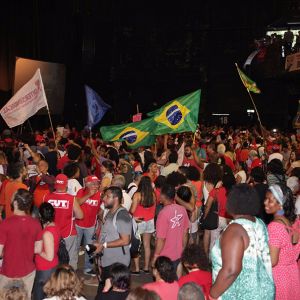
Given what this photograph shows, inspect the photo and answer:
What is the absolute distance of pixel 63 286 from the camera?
187 inches

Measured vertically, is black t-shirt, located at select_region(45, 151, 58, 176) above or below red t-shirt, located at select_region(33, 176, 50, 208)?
below

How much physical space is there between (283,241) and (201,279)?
735 millimetres

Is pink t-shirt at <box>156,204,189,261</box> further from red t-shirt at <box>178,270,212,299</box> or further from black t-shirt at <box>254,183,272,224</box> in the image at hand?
red t-shirt at <box>178,270,212,299</box>

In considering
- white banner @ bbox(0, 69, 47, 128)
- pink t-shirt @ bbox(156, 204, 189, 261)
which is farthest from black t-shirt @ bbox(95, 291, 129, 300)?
white banner @ bbox(0, 69, 47, 128)

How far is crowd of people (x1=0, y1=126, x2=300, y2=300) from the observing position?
14.7 ft

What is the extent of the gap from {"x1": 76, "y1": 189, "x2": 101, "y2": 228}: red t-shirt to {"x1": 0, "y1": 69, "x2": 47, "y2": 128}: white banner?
3.77 meters

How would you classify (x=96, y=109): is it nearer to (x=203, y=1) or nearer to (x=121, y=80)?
(x=121, y=80)

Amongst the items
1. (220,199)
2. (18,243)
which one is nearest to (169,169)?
(220,199)

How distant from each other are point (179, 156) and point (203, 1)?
2293 cm

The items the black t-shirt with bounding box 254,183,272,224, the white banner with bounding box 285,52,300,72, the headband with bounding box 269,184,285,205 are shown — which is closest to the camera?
the headband with bounding box 269,184,285,205

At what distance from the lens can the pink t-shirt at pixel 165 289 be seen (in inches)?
202

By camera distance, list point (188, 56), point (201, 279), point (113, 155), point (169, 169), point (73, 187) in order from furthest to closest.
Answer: point (188, 56) → point (113, 155) → point (169, 169) → point (73, 187) → point (201, 279)

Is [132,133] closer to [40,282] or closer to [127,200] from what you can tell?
[127,200]

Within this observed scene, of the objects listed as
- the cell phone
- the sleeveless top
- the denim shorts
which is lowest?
the denim shorts
